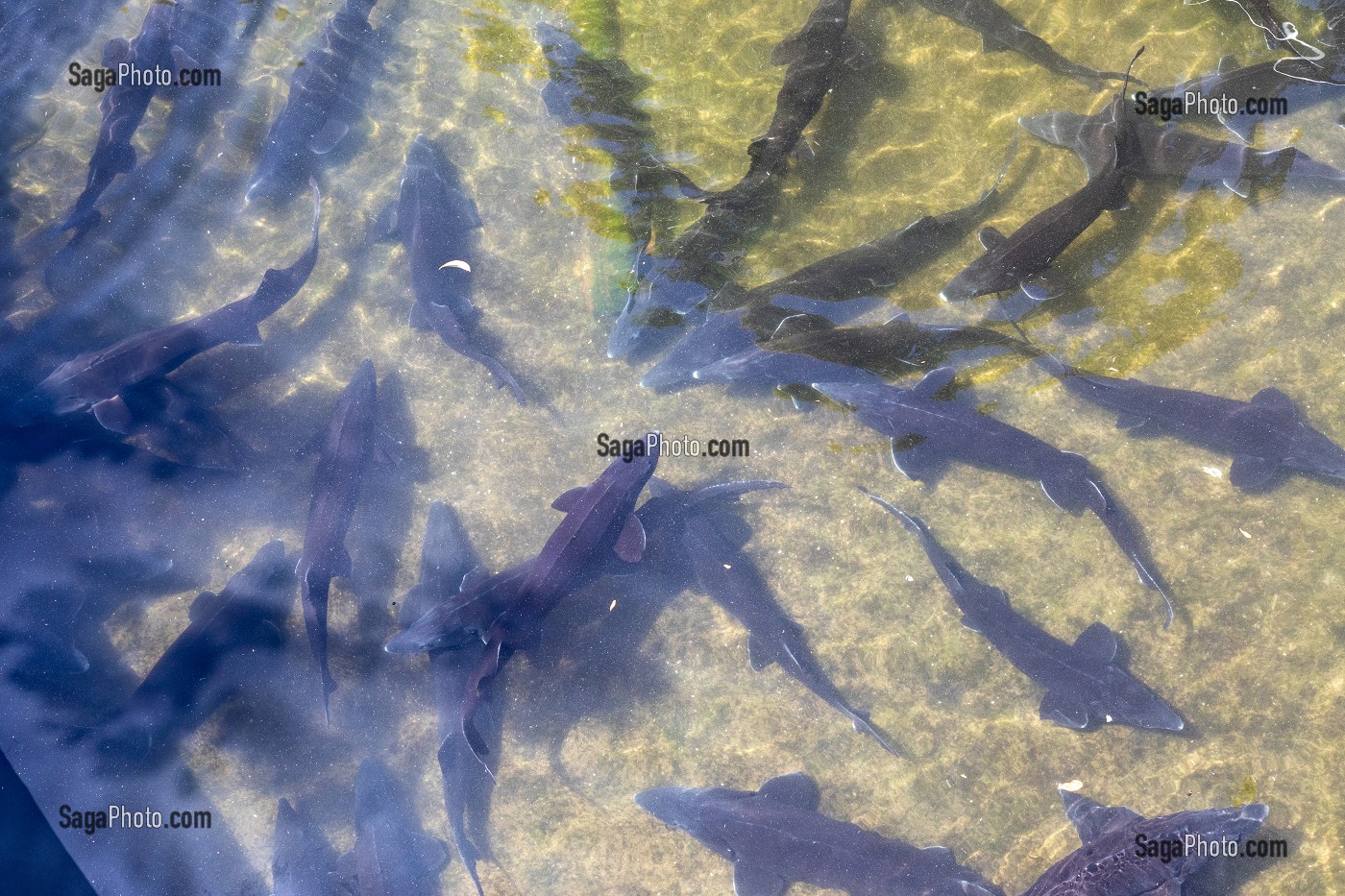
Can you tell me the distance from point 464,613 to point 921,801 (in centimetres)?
322

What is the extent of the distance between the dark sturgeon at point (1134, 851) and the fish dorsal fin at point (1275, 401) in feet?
8.21

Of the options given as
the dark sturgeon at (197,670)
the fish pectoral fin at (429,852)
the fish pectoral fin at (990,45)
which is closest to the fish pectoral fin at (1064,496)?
the fish pectoral fin at (990,45)

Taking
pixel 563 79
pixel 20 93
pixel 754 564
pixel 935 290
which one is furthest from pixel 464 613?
pixel 20 93

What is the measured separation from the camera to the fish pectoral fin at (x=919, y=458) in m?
5.55

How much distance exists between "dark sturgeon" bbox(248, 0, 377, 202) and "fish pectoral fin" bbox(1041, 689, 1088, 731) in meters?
7.09

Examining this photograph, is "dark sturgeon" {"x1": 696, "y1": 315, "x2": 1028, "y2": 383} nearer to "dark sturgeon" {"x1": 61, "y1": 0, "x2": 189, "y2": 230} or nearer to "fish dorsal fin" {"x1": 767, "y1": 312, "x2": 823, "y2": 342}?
"fish dorsal fin" {"x1": 767, "y1": 312, "x2": 823, "y2": 342}

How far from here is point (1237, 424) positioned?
5.18 m

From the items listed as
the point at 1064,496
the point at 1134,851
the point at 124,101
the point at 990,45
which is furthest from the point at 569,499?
the point at 124,101

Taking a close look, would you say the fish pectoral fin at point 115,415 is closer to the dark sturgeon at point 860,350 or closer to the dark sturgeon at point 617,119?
the dark sturgeon at point 617,119

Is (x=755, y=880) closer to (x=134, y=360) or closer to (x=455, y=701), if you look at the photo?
(x=455, y=701)

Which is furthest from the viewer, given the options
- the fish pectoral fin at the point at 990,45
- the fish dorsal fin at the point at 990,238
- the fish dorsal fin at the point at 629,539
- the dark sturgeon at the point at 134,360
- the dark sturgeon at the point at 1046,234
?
the fish pectoral fin at the point at 990,45

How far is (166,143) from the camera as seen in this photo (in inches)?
277

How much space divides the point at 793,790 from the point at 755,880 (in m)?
0.58

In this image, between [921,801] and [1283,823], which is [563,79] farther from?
[1283,823]
